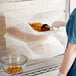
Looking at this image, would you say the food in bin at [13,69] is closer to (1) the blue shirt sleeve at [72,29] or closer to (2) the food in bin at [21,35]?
(2) the food in bin at [21,35]

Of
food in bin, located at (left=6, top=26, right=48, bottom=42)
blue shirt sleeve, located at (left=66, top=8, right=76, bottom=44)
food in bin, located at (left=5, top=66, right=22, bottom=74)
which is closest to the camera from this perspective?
blue shirt sleeve, located at (left=66, top=8, right=76, bottom=44)

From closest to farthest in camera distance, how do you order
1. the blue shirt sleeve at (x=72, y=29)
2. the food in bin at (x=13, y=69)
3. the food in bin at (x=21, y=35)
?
1. the blue shirt sleeve at (x=72, y=29)
2. the food in bin at (x=13, y=69)
3. the food in bin at (x=21, y=35)

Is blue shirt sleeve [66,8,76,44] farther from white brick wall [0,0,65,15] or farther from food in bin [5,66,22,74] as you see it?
white brick wall [0,0,65,15]

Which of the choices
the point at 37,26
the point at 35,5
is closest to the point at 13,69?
the point at 37,26

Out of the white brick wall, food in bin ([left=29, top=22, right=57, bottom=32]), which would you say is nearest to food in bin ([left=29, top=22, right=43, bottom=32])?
food in bin ([left=29, top=22, right=57, bottom=32])

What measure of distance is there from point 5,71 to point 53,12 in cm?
63

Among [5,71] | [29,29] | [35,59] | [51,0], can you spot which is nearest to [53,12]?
[51,0]

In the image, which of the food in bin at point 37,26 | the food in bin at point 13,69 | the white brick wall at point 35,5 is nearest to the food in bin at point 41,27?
the food in bin at point 37,26

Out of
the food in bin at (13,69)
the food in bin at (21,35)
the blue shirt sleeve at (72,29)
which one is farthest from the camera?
the food in bin at (21,35)

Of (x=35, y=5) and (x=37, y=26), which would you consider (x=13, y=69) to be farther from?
(x=35, y=5)

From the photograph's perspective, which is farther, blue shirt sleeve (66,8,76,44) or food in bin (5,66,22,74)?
food in bin (5,66,22,74)

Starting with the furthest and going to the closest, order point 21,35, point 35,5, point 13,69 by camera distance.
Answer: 1. point 35,5
2. point 21,35
3. point 13,69

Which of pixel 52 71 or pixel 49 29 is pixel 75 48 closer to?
pixel 52 71

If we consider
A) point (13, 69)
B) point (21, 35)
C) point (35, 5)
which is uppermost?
point (35, 5)
